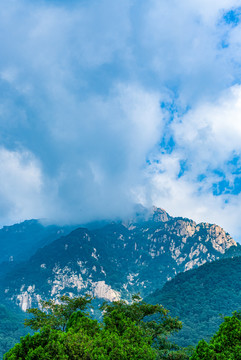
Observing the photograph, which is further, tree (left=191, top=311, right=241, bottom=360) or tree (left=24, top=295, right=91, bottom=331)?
tree (left=24, top=295, right=91, bottom=331)

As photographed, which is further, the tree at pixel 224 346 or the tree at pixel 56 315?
the tree at pixel 56 315

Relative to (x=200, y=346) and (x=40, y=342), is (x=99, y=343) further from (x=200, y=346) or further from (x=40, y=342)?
(x=200, y=346)

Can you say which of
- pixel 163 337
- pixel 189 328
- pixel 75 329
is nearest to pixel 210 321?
pixel 189 328

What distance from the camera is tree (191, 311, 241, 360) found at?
2297cm

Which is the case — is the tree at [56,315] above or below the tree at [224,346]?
above

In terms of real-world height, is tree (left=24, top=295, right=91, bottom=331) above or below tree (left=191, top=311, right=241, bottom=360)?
above

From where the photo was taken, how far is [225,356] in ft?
74.4

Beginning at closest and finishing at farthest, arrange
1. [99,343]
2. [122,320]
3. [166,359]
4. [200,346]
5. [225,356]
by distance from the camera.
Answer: [225,356] → [200,346] → [99,343] → [166,359] → [122,320]

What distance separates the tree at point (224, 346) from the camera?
23.0m

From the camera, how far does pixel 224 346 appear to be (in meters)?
24.7

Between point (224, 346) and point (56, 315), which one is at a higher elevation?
point (56, 315)

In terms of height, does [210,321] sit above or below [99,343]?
above

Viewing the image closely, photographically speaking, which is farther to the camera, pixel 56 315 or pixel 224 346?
pixel 56 315

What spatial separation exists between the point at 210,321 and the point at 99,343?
7907 inches
